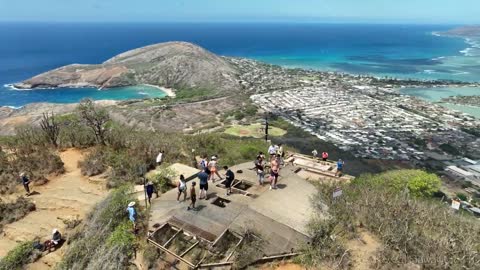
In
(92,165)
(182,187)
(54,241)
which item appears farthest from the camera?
(92,165)

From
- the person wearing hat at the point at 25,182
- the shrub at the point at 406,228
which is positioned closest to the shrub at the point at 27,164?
the person wearing hat at the point at 25,182

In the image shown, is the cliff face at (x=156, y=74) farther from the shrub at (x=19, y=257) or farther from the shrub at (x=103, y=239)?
the shrub at (x=19, y=257)

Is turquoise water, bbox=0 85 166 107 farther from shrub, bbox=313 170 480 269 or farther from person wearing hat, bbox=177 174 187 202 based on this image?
shrub, bbox=313 170 480 269

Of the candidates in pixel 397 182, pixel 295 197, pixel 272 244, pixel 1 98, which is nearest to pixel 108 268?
pixel 272 244

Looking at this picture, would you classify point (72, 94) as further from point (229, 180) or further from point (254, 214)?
point (254, 214)

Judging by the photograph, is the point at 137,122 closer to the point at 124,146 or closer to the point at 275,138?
the point at 275,138

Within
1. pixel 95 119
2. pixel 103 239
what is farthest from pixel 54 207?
pixel 95 119
